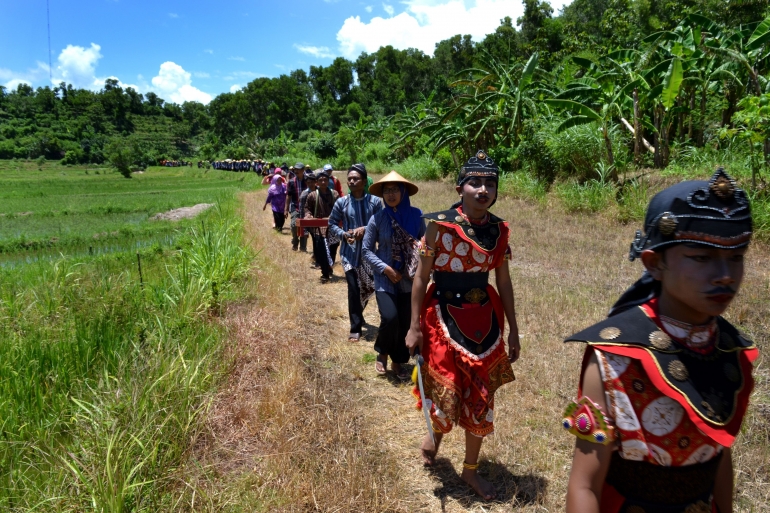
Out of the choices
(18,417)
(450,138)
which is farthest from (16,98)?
(18,417)

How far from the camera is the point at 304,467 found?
2.98 m

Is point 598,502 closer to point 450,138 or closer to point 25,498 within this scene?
point 25,498

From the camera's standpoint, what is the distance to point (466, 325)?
8.88ft

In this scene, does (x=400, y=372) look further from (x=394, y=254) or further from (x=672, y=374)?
(x=672, y=374)

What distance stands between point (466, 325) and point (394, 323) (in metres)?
1.67

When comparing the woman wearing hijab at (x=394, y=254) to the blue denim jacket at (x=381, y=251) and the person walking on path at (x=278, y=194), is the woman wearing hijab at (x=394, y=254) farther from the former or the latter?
the person walking on path at (x=278, y=194)

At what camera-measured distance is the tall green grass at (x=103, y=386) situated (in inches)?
108

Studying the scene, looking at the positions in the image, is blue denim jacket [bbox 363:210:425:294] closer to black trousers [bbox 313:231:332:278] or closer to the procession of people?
the procession of people

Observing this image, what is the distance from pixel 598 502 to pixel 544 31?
31.7 metres

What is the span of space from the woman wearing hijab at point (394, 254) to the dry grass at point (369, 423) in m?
0.47

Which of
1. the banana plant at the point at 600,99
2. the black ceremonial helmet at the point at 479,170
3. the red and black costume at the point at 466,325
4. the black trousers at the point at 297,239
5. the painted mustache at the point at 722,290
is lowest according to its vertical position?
the black trousers at the point at 297,239

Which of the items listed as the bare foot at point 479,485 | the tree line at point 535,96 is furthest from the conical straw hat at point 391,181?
the tree line at point 535,96

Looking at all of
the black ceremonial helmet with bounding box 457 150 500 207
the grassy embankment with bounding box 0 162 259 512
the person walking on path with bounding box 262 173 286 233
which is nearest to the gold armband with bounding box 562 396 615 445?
the black ceremonial helmet with bounding box 457 150 500 207

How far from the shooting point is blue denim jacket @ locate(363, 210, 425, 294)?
14.2 feet
